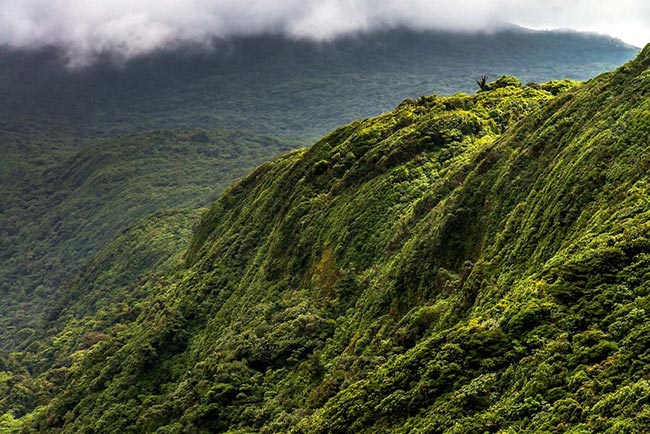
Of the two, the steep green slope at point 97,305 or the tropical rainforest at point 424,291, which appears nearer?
the tropical rainforest at point 424,291

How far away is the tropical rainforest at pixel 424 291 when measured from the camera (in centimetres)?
1923

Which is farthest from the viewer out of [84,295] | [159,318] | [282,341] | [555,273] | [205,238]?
[84,295]

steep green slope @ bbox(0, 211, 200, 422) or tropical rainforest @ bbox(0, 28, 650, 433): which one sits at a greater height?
tropical rainforest @ bbox(0, 28, 650, 433)

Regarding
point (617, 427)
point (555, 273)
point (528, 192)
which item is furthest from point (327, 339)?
point (617, 427)

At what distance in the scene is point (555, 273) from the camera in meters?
21.5

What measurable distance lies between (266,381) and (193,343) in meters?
16.9

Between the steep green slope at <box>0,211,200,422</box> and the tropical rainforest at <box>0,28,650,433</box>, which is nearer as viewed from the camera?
the tropical rainforest at <box>0,28,650,433</box>

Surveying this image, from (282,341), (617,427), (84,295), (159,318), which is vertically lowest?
(84,295)

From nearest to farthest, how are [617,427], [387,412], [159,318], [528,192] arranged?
[617,427] → [387,412] → [528,192] → [159,318]

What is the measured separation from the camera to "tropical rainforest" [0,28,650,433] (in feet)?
63.1

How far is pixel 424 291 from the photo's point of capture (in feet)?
109

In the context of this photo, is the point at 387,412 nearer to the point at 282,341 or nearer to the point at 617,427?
the point at 617,427

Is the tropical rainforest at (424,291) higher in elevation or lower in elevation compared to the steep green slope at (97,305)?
higher

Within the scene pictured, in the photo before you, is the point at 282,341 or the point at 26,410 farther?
the point at 26,410
